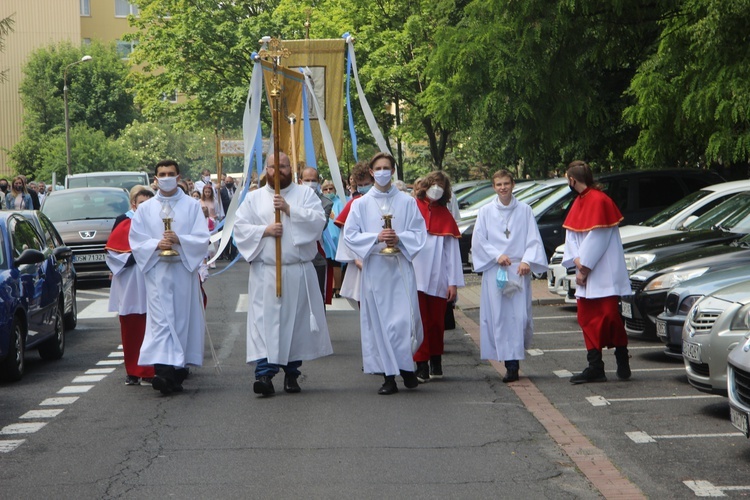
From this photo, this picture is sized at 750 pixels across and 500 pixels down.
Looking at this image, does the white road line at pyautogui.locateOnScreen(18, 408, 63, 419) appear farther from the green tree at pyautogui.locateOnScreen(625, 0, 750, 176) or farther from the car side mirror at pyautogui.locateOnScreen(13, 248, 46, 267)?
the green tree at pyautogui.locateOnScreen(625, 0, 750, 176)

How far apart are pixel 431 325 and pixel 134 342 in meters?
2.64

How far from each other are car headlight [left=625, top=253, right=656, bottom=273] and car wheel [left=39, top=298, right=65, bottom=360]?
20.3 ft

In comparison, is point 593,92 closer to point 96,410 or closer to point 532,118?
point 532,118

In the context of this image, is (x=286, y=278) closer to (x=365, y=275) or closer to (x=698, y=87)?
(x=365, y=275)

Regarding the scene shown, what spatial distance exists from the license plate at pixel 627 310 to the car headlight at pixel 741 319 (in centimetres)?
367

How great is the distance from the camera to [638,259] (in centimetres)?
1376

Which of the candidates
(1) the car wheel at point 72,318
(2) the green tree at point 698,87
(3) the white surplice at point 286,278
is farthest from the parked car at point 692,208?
(1) the car wheel at point 72,318

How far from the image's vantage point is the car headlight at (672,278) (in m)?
11.7

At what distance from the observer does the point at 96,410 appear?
9.61 metres

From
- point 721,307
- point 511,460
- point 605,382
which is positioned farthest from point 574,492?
point 605,382

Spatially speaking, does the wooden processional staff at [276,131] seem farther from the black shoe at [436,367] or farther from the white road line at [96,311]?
the white road line at [96,311]

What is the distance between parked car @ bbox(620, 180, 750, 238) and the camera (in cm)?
1570

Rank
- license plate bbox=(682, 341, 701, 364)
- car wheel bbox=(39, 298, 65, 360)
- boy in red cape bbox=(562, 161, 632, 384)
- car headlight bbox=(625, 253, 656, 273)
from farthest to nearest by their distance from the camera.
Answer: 1. car headlight bbox=(625, 253, 656, 273)
2. car wheel bbox=(39, 298, 65, 360)
3. boy in red cape bbox=(562, 161, 632, 384)
4. license plate bbox=(682, 341, 701, 364)

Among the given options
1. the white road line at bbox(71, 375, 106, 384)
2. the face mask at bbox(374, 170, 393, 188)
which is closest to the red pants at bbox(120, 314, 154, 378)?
the white road line at bbox(71, 375, 106, 384)
